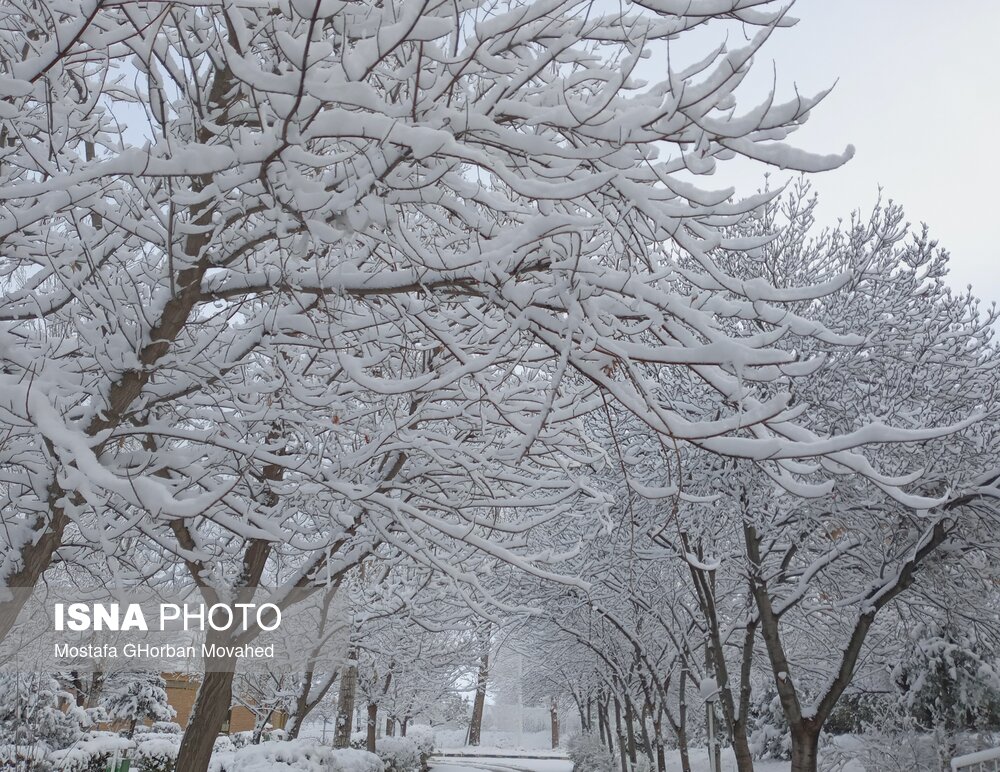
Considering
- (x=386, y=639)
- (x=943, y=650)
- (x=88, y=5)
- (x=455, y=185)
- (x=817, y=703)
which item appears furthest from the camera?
(x=386, y=639)

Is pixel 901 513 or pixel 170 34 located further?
pixel 901 513

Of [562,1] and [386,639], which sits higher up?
[562,1]

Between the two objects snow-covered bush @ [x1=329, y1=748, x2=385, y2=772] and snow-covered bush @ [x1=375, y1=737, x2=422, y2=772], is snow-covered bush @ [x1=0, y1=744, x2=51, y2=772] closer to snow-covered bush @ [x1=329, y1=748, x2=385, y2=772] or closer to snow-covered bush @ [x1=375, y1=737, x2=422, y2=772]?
snow-covered bush @ [x1=329, y1=748, x2=385, y2=772]

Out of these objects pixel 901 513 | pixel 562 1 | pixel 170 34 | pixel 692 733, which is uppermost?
pixel 170 34

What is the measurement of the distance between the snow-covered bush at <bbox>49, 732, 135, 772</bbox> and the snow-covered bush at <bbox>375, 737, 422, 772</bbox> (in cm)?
613

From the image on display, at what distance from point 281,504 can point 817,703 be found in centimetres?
760

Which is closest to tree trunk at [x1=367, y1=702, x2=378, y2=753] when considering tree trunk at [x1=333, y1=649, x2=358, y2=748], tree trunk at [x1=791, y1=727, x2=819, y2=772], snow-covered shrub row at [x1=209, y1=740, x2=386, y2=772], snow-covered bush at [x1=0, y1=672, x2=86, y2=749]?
tree trunk at [x1=333, y1=649, x2=358, y2=748]

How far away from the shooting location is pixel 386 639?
15.6 metres

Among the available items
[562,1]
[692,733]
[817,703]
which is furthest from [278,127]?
[692,733]

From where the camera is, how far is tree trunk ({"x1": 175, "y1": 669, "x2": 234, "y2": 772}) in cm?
583

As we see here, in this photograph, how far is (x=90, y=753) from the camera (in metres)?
15.3

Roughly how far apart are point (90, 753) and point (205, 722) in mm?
12138

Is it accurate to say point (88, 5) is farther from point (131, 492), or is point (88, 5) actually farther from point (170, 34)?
point (170, 34)

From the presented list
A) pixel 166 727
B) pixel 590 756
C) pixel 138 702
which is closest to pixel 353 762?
pixel 590 756
